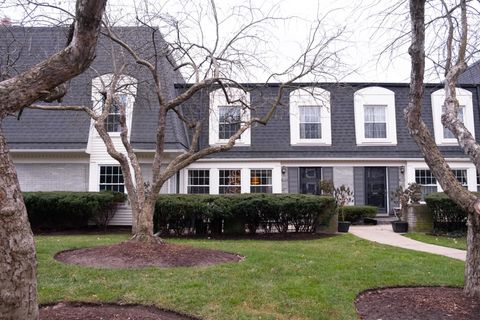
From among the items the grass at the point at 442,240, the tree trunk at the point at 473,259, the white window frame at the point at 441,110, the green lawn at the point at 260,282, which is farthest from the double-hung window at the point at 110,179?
the white window frame at the point at 441,110

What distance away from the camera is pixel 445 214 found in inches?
551

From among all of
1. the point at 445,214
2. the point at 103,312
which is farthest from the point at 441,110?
the point at 103,312

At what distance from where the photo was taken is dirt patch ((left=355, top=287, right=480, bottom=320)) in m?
5.30

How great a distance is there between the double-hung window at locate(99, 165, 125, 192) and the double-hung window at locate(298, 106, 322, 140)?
793cm

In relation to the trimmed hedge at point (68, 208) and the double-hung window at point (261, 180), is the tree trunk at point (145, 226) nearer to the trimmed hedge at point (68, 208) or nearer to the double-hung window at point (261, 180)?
the trimmed hedge at point (68, 208)

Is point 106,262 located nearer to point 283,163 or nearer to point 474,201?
point 474,201

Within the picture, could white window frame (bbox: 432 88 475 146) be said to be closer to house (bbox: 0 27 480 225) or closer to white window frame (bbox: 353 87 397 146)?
house (bbox: 0 27 480 225)

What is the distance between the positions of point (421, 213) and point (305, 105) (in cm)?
692

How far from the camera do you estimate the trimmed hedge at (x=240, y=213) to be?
42.0 feet

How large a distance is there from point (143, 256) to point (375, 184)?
44.4ft

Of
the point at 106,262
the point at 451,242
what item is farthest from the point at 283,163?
the point at 106,262

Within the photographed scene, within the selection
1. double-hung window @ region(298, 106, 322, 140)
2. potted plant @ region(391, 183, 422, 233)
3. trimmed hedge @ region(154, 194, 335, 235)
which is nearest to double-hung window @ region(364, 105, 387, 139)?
double-hung window @ region(298, 106, 322, 140)

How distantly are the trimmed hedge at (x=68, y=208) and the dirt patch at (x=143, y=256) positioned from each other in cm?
494

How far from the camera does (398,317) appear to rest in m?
5.25
